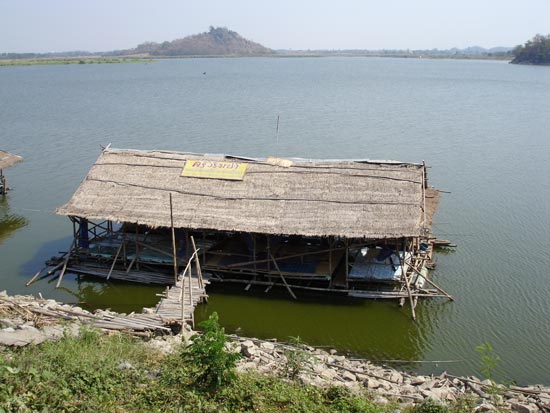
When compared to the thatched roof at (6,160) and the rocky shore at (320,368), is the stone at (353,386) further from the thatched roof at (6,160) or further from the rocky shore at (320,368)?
the thatched roof at (6,160)

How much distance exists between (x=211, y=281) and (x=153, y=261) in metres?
2.11

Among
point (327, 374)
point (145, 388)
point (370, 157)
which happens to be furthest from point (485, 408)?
point (370, 157)

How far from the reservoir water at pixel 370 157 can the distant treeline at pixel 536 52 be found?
2188 inches

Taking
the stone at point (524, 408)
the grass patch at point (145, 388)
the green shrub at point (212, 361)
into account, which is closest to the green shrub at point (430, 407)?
the grass patch at point (145, 388)

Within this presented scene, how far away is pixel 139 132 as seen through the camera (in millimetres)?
43438

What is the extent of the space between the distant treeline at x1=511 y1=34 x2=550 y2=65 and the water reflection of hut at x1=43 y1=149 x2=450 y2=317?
397ft

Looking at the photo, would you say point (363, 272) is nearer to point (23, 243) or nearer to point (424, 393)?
point (424, 393)

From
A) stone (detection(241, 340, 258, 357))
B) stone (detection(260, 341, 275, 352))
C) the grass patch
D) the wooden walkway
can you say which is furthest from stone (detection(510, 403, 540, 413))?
the wooden walkway

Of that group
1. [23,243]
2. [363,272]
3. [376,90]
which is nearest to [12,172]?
[23,243]

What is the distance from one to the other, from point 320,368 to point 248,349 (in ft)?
5.85

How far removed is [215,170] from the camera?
1969 cm

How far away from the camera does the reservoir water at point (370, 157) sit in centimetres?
1680

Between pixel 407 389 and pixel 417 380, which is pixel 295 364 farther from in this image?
pixel 417 380

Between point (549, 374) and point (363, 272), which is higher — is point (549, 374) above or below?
below
